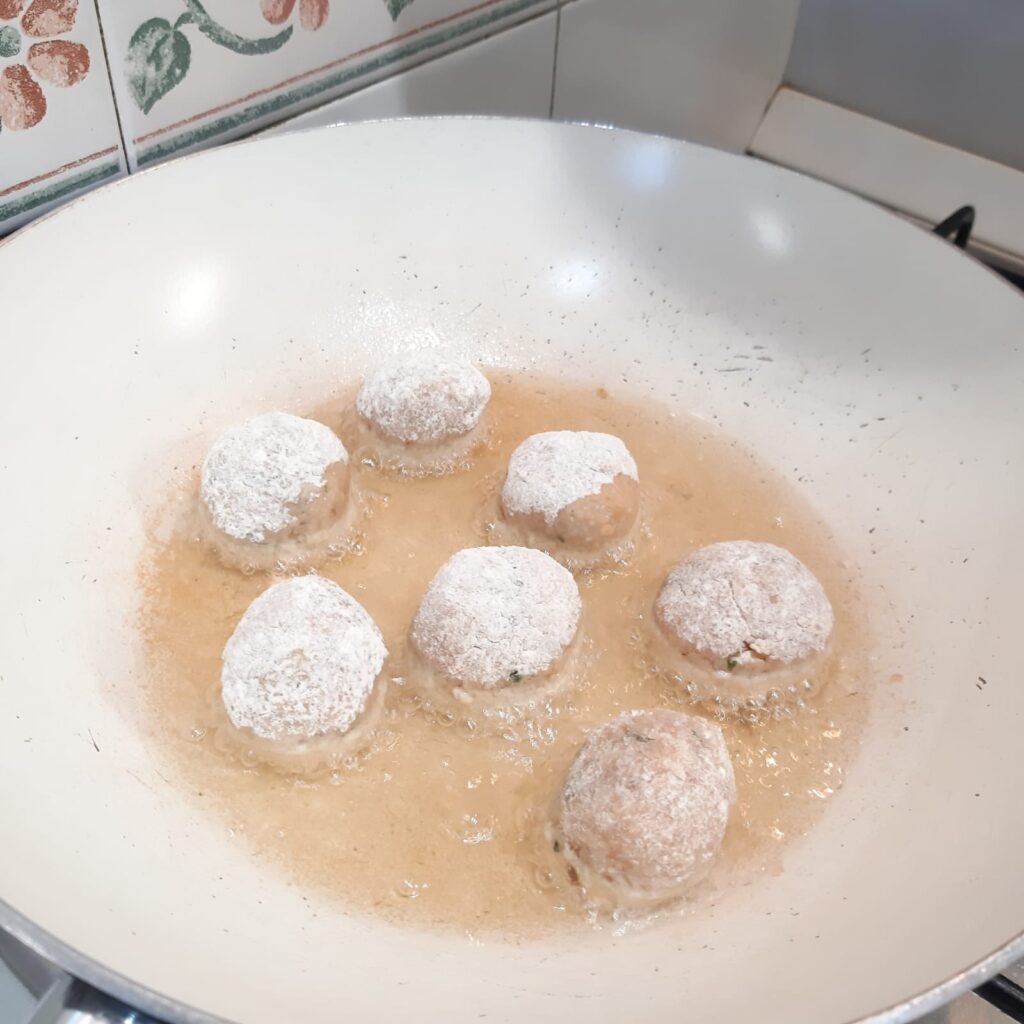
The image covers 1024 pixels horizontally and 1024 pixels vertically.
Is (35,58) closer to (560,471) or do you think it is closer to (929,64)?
(560,471)

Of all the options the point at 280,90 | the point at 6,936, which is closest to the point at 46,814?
the point at 6,936

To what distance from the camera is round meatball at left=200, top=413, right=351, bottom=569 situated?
1.02 m

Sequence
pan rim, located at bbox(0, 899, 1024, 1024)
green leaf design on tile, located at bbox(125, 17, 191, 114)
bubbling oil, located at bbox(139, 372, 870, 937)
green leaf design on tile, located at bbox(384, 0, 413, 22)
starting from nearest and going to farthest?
pan rim, located at bbox(0, 899, 1024, 1024) < bubbling oil, located at bbox(139, 372, 870, 937) < green leaf design on tile, located at bbox(125, 17, 191, 114) < green leaf design on tile, located at bbox(384, 0, 413, 22)

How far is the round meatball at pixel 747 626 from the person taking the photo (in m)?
0.96

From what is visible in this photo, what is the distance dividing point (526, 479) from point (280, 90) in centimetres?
61

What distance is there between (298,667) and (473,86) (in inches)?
38.2

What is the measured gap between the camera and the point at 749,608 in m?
0.97

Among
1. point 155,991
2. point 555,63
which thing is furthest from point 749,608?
point 555,63

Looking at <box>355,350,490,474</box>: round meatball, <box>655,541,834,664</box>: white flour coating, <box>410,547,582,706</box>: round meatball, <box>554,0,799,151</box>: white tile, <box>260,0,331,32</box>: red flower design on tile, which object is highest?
Result: <box>554,0,799,151</box>: white tile

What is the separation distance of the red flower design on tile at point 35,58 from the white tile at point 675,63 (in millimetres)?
773

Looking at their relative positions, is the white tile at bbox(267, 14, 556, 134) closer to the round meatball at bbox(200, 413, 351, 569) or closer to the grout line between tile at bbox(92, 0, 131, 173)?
the grout line between tile at bbox(92, 0, 131, 173)

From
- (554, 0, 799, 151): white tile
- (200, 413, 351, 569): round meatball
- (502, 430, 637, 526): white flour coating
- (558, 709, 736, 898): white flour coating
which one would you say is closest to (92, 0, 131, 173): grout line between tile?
(200, 413, 351, 569): round meatball

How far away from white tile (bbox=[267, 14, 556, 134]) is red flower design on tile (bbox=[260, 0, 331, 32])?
108mm

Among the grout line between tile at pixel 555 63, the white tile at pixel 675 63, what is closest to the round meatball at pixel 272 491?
the grout line between tile at pixel 555 63
